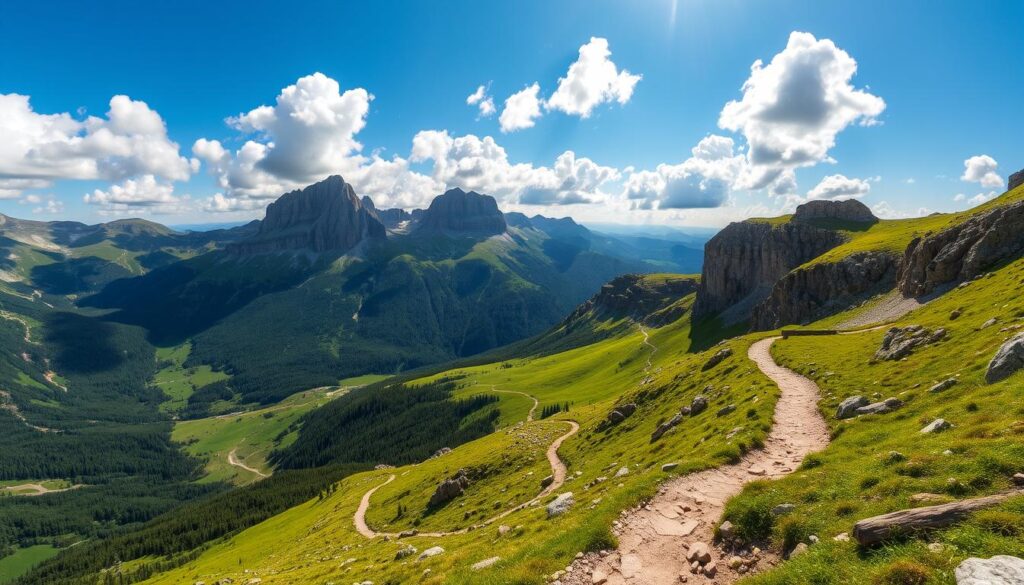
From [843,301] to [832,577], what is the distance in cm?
12609

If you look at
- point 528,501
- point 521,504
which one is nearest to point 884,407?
point 528,501

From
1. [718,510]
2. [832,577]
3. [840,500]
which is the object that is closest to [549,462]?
[718,510]

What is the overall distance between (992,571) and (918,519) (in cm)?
309

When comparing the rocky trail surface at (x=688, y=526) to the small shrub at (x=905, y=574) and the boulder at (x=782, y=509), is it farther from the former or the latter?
the small shrub at (x=905, y=574)

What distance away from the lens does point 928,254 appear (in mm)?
83500

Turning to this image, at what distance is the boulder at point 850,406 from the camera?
95.4 feet

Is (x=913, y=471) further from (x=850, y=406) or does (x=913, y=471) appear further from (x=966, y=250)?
(x=966, y=250)

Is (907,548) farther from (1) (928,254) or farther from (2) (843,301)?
(2) (843,301)

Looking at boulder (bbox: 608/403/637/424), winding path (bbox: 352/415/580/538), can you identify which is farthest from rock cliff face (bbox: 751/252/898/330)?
boulder (bbox: 608/403/637/424)

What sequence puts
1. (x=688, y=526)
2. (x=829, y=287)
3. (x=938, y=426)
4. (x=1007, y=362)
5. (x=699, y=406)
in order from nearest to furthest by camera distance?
(x=688, y=526), (x=938, y=426), (x=1007, y=362), (x=699, y=406), (x=829, y=287)

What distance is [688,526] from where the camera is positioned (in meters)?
19.4

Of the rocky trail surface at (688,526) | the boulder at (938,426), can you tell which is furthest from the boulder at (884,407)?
the boulder at (938,426)

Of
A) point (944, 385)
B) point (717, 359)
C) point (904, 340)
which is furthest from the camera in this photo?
point (717, 359)

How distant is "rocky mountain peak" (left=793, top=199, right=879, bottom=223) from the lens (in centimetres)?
18181
